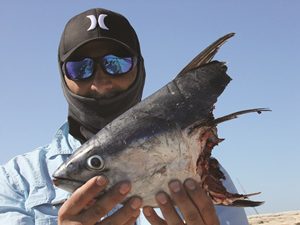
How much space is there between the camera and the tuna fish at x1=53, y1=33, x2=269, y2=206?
2.46 m

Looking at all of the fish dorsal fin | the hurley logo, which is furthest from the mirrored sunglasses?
the fish dorsal fin

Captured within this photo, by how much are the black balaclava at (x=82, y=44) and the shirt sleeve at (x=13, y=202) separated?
0.74 metres

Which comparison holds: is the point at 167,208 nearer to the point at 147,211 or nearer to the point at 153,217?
the point at 147,211

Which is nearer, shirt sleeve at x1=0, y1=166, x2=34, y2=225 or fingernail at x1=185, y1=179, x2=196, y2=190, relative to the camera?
fingernail at x1=185, y1=179, x2=196, y2=190

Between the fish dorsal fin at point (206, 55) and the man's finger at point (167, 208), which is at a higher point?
the fish dorsal fin at point (206, 55)

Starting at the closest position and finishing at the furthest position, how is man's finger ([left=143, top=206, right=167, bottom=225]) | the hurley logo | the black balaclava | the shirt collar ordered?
man's finger ([left=143, top=206, right=167, bottom=225]) < the black balaclava < the hurley logo < the shirt collar

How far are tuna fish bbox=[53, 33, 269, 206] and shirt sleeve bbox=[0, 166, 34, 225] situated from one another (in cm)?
169

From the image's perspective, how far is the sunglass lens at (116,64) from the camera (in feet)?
13.1

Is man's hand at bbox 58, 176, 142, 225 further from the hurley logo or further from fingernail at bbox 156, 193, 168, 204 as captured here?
the hurley logo

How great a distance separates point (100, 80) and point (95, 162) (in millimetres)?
1641

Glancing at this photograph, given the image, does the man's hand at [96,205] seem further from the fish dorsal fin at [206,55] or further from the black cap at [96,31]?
the black cap at [96,31]

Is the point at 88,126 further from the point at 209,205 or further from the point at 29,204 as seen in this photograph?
the point at 209,205

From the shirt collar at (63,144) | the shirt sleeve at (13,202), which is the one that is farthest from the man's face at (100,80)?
the shirt sleeve at (13,202)

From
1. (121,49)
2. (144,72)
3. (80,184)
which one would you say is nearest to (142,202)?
(80,184)
